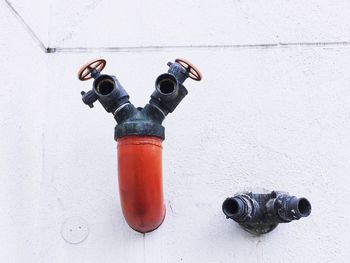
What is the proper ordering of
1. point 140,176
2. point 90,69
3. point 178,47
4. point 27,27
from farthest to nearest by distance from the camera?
point 178,47 < point 27,27 < point 90,69 < point 140,176

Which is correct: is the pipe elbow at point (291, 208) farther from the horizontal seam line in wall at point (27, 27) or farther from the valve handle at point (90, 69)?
the horizontal seam line in wall at point (27, 27)

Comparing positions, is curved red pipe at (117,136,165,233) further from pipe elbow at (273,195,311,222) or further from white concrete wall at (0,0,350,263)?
pipe elbow at (273,195,311,222)

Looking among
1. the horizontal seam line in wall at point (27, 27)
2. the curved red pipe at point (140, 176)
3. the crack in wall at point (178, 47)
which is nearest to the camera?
the curved red pipe at point (140, 176)

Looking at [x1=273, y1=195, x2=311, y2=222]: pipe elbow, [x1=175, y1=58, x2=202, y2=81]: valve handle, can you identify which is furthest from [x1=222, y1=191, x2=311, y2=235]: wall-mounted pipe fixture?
[x1=175, y1=58, x2=202, y2=81]: valve handle

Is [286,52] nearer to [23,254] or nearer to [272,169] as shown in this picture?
[272,169]

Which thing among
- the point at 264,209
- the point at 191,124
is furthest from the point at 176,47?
the point at 264,209

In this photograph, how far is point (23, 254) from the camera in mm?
1598

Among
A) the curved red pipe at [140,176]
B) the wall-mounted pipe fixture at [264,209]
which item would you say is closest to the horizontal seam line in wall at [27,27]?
the curved red pipe at [140,176]

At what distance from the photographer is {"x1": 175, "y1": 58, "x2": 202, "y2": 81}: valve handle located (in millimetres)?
1541

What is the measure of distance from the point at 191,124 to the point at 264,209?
1.35ft

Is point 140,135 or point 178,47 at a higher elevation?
point 178,47

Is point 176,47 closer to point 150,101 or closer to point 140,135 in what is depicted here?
point 150,101

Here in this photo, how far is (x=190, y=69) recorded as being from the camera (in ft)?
5.17

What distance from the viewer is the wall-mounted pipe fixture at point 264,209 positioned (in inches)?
59.9
